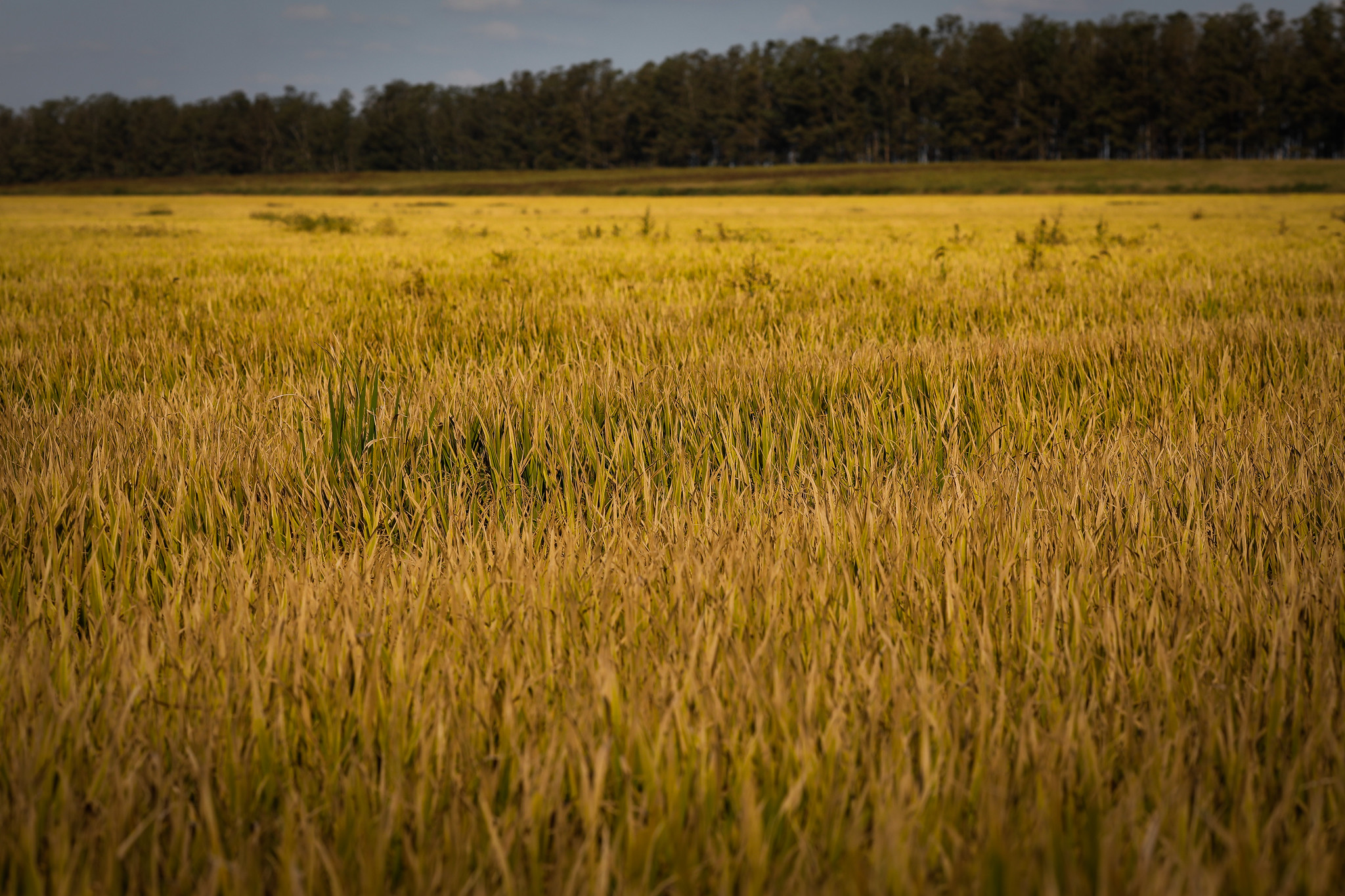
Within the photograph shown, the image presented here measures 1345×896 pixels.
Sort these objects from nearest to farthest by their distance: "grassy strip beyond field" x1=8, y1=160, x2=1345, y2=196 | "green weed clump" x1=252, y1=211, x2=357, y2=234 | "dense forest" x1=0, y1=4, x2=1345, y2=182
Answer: "green weed clump" x1=252, y1=211, x2=357, y2=234, "grassy strip beyond field" x1=8, y1=160, x2=1345, y2=196, "dense forest" x1=0, y1=4, x2=1345, y2=182

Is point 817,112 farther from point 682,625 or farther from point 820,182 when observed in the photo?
point 682,625

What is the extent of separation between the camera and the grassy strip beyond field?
177 feet

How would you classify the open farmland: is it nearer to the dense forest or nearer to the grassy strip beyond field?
the grassy strip beyond field

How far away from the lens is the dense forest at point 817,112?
9944 cm

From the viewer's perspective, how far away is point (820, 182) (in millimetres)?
64250

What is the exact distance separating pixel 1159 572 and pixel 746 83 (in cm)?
13190

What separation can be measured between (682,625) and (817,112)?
12476 centimetres

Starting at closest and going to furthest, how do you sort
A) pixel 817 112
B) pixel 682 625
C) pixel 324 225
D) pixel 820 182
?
pixel 682 625 → pixel 324 225 → pixel 820 182 → pixel 817 112

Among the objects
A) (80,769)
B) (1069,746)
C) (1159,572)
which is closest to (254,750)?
(80,769)

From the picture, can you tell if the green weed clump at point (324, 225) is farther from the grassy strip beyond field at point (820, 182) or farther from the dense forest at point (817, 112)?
the dense forest at point (817, 112)

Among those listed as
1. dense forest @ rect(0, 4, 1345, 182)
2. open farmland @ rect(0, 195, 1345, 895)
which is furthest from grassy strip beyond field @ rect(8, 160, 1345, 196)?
open farmland @ rect(0, 195, 1345, 895)

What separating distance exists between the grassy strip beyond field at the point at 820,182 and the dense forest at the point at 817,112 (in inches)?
1374

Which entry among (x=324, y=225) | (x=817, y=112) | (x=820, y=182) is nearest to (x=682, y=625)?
(x=324, y=225)

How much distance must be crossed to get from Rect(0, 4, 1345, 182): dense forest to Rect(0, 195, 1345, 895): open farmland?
117488 mm
